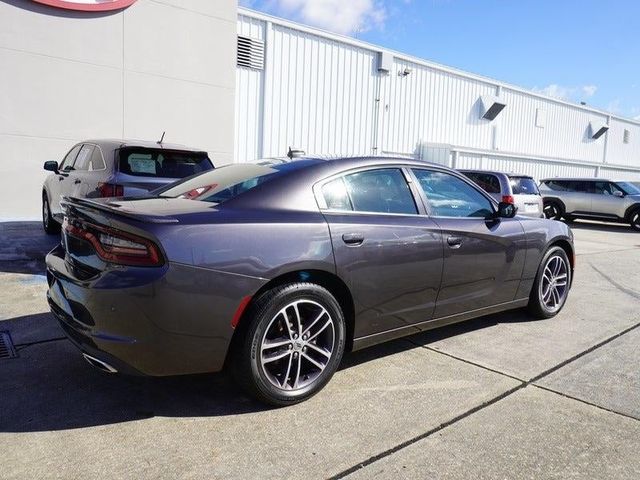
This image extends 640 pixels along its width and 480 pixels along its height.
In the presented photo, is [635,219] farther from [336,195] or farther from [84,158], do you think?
[336,195]

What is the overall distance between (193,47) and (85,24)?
228 cm

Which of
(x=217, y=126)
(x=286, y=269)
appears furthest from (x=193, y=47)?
(x=286, y=269)

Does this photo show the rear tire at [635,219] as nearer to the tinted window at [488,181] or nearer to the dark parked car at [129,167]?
the tinted window at [488,181]

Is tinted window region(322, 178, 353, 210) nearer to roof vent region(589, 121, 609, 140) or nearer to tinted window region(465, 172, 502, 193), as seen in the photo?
tinted window region(465, 172, 502, 193)

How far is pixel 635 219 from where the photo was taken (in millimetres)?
16531

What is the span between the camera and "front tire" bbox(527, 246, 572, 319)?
4988 millimetres

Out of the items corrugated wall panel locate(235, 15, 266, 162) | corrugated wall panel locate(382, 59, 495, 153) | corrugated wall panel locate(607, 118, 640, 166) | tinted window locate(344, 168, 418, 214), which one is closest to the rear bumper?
tinted window locate(344, 168, 418, 214)

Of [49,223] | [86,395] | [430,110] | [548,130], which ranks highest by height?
[548,130]

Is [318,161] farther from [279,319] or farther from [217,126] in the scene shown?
[217,126]

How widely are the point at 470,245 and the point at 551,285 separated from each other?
159 cm

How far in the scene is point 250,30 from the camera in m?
13.5

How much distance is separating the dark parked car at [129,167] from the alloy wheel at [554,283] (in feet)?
12.8

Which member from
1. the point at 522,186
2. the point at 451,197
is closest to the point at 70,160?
the point at 451,197

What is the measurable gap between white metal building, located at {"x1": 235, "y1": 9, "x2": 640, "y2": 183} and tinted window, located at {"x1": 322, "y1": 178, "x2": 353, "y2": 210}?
1062 centimetres
